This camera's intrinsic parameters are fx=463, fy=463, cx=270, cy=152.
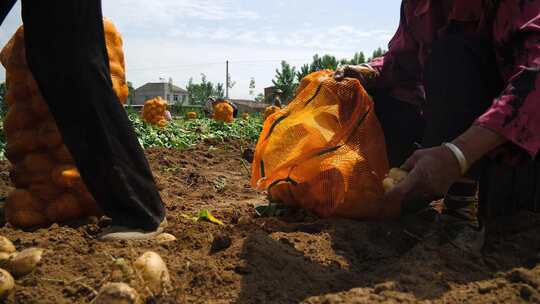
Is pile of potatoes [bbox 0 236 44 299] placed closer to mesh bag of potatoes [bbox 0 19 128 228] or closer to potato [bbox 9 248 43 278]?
potato [bbox 9 248 43 278]

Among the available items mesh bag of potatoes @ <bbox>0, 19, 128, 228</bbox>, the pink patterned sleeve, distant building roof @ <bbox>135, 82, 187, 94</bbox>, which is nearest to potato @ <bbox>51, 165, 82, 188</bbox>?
mesh bag of potatoes @ <bbox>0, 19, 128, 228</bbox>

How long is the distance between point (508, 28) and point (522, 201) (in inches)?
36.4

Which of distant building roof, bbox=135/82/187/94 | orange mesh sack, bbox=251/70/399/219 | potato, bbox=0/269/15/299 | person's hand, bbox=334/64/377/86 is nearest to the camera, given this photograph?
potato, bbox=0/269/15/299

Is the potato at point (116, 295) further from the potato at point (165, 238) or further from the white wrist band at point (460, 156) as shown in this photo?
the white wrist band at point (460, 156)

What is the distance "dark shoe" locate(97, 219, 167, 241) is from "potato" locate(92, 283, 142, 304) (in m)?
0.51

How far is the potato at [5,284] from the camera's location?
138 cm

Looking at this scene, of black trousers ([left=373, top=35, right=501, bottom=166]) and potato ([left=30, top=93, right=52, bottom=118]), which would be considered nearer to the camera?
black trousers ([left=373, top=35, right=501, bottom=166])

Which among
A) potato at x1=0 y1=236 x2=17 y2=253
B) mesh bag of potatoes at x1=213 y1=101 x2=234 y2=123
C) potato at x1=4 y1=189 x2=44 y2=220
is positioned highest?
mesh bag of potatoes at x1=213 y1=101 x2=234 y2=123

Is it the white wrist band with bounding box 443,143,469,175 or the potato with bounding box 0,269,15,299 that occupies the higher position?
the white wrist band with bounding box 443,143,469,175

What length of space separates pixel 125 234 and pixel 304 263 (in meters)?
0.71

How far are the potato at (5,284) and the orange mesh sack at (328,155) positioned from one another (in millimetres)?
1291

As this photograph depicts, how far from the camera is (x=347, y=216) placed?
228 centimetres

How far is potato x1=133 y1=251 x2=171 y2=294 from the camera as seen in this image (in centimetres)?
144

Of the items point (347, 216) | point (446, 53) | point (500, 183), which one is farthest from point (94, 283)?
point (500, 183)
